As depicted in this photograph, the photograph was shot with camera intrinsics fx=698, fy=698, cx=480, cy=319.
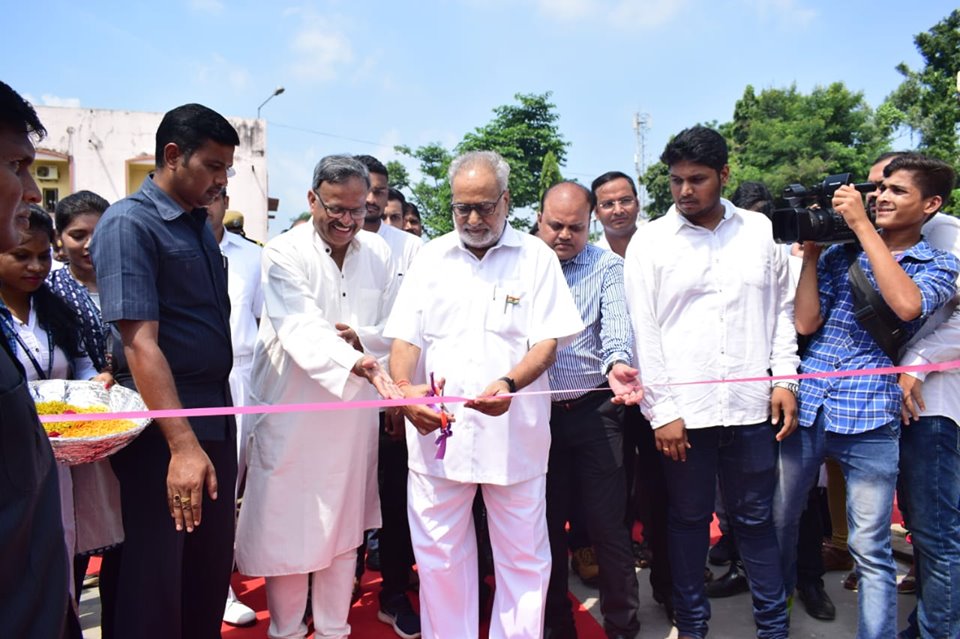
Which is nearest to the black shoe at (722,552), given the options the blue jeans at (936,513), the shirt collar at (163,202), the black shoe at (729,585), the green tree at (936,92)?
the black shoe at (729,585)

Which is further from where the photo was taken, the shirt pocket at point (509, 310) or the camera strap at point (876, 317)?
the shirt pocket at point (509, 310)

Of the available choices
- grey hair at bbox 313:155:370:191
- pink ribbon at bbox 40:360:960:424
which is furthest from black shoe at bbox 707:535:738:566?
grey hair at bbox 313:155:370:191

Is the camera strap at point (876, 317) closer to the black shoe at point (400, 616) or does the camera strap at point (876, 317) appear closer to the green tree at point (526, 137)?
the black shoe at point (400, 616)

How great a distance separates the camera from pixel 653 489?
11.4 feet

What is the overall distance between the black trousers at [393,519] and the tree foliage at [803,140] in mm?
27860

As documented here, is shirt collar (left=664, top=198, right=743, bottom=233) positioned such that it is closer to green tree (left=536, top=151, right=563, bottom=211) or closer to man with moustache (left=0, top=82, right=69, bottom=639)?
man with moustache (left=0, top=82, right=69, bottom=639)

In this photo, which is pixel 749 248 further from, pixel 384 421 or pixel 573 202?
pixel 384 421

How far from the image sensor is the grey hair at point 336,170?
2.96 meters

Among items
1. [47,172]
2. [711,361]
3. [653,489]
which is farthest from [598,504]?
[47,172]

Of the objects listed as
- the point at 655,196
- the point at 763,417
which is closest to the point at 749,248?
the point at 763,417

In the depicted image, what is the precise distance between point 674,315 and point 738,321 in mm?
263

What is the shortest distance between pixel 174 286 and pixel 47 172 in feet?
79.6

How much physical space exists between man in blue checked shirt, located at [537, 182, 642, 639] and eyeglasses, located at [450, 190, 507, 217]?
0.60m

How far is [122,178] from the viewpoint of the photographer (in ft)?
77.0
